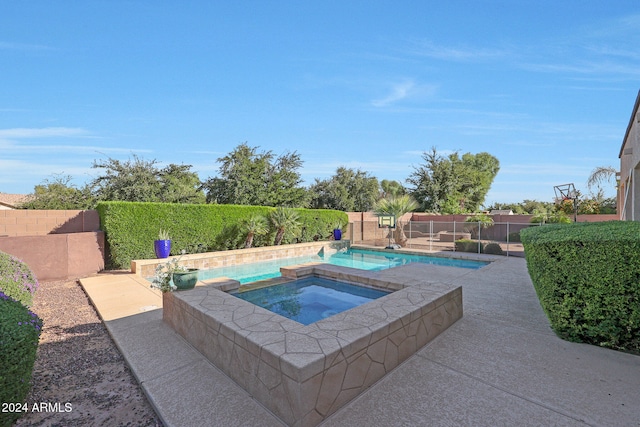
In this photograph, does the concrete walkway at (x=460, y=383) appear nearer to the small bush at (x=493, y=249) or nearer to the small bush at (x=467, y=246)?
the small bush at (x=493, y=249)

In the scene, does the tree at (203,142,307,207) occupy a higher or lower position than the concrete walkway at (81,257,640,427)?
higher

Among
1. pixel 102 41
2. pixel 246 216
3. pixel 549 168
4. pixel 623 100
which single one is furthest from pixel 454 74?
pixel 549 168

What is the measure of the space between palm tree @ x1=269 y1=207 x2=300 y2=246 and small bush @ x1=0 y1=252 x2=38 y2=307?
26.3 feet

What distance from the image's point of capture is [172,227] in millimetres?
9523

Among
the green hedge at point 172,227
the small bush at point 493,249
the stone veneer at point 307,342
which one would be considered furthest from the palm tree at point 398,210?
the stone veneer at point 307,342

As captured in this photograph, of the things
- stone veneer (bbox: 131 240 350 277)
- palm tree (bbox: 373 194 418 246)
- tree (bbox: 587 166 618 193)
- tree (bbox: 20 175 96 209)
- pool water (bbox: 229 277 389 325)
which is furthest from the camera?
tree (bbox: 587 166 618 193)

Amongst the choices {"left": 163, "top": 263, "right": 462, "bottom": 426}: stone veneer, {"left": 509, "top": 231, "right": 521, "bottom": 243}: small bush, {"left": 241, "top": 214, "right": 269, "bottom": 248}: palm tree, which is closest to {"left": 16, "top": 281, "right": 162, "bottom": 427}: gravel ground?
{"left": 163, "top": 263, "right": 462, "bottom": 426}: stone veneer

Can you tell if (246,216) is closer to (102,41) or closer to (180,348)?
(102,41)

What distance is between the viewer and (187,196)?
14.3 metres

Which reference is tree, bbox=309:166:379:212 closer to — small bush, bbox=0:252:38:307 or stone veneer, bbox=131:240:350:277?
stone veneer, bbox=131:240:350:277

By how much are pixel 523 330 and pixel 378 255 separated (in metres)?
9.13

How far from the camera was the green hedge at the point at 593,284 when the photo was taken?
280 centimetres

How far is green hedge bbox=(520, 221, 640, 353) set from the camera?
2.80 meters

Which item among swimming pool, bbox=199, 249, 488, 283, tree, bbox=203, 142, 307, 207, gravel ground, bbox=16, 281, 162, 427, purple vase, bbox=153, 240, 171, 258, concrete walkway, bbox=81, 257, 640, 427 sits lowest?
swimming pool, bbox=199, 249, 488, 283
